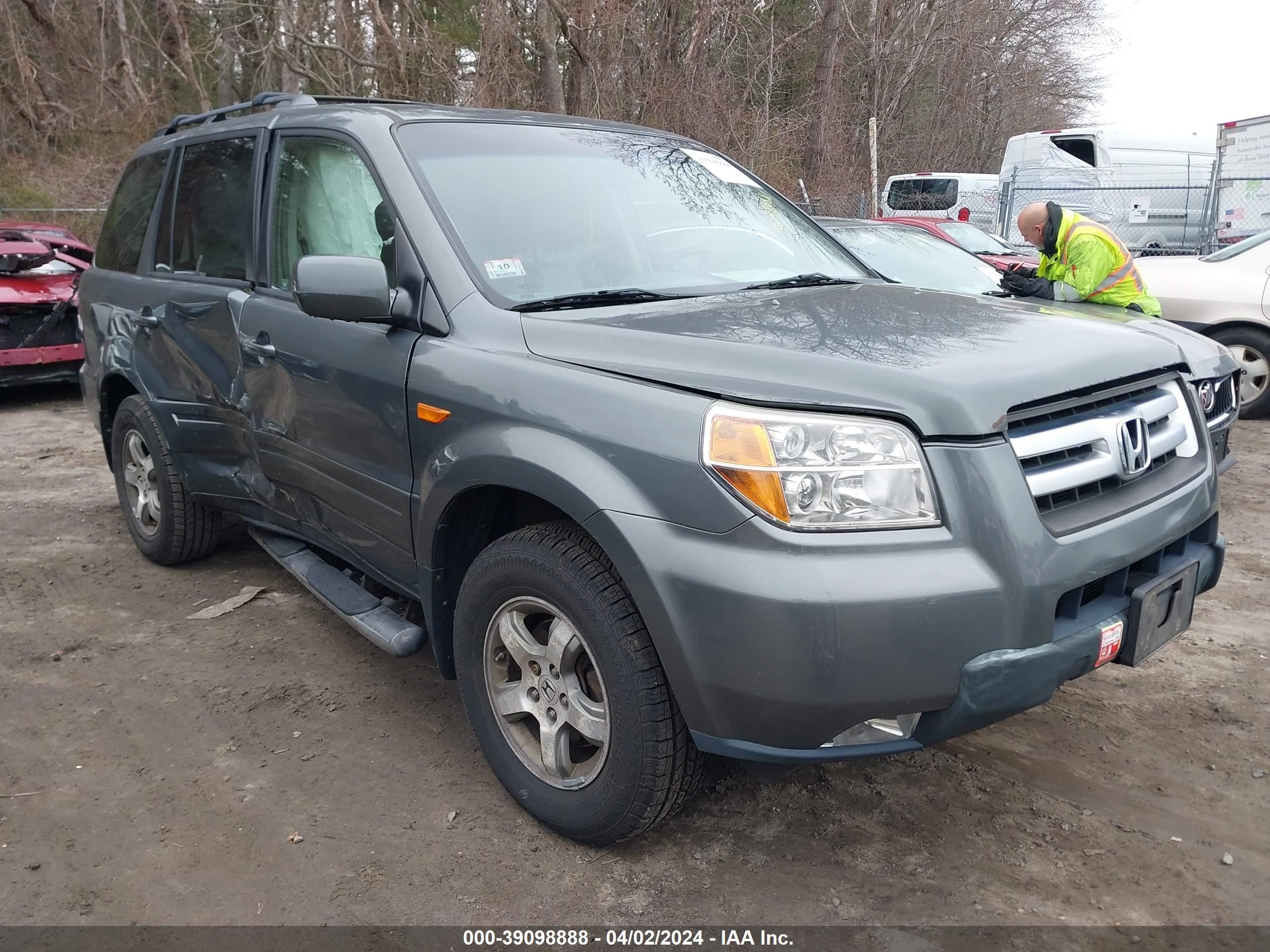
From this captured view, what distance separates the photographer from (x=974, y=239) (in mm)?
10586

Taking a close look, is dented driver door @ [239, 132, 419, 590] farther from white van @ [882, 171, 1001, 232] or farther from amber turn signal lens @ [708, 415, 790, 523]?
white van @ [882, 171, 1001, 232]

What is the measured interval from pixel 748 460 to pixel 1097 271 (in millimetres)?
4682

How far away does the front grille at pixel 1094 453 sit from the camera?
7.32ft

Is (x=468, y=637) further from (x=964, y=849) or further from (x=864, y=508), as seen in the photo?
(x=964, y=849)

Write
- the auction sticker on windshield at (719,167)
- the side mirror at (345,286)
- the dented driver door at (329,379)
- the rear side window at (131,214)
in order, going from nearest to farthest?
the side mirror at (345,286) → the dented driver door at (329,379) → the auction sticker on windshield at (719,167) → the rear side window at (131,214)

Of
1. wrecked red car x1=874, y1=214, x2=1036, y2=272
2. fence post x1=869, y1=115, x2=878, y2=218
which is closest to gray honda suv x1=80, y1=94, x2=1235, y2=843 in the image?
wrecked red car x1=874, y1=214, x2=1036, y2=272

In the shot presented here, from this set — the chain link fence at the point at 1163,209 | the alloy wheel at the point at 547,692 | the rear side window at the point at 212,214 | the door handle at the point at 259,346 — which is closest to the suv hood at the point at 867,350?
the alloy wheel at the point at 547,692

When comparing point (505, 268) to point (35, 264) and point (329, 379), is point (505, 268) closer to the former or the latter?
point (329, 379)

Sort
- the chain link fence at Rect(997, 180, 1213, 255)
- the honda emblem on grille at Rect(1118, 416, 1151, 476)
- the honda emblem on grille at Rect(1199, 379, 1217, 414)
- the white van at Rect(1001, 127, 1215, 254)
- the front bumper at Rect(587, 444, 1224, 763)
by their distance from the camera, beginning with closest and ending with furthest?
the front bumper at Rect(587, 444, 1224, 763), the honda emblem on grille at Rect(1118, 416, 1151, 476), the honda emblem on grille at Rect(1199, 379, 1217, 414), the chain link fence at Rect(997, 180, 1213, 255), the white van at Rect(1001, 127, 1215, 254)

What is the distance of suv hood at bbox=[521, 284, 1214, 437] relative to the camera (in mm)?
2154

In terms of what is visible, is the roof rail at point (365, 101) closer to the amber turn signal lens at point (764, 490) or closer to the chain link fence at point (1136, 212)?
the amber turn signal lens at point (764, 490)

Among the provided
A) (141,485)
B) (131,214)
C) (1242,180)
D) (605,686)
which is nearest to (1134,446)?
(605,686)

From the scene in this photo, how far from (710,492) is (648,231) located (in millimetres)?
1432

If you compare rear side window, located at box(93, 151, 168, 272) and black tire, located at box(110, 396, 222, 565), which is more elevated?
rear side window, located at box(93, 151, 168, 272)
